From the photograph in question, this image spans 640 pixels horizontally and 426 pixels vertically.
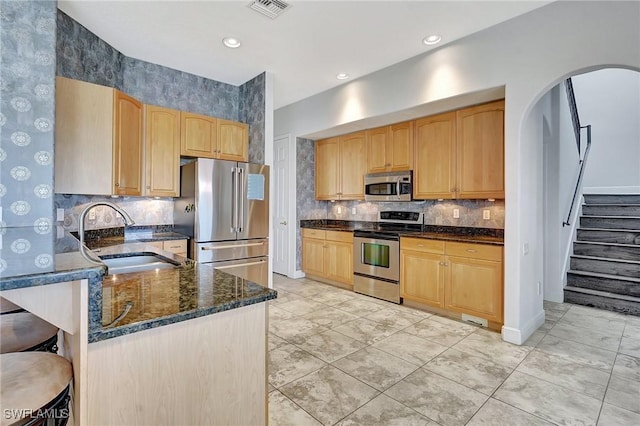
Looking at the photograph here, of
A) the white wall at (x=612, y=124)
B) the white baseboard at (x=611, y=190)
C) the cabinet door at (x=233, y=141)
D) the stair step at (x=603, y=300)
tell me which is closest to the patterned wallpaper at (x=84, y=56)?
the cabinet door at (x=233, y=141)

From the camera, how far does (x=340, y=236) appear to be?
4.74 m

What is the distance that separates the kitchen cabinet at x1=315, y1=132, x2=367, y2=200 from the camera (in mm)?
4734

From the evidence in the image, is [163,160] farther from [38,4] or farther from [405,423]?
[405,423]

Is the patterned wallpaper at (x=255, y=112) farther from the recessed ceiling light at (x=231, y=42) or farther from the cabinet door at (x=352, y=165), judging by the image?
the cabinet door at (x=352, y=165)

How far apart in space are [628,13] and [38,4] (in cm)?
426

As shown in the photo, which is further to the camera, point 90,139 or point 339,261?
point 339,261

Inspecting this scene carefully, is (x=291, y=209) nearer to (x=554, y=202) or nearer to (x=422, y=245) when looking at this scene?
(x=422, y=245)

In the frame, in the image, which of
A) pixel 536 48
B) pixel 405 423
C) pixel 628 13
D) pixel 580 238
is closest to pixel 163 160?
pixel 405 423

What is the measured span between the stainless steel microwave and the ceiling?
135cm

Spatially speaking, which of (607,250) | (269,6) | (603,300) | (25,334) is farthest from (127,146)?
(607,250)

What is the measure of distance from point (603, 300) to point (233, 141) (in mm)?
4901

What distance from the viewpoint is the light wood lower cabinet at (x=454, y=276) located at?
310 cm

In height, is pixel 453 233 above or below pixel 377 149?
below

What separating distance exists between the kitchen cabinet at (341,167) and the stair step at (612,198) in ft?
13.5
